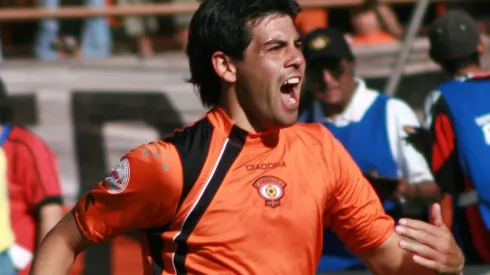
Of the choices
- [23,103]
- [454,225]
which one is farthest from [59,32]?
[454,225]

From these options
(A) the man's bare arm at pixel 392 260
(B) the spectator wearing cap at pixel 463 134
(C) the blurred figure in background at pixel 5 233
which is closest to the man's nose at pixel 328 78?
(B) the spectator wearing cap at pixel 463 134

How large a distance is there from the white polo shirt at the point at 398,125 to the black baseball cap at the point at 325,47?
18 cm

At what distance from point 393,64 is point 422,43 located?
28 centimetres

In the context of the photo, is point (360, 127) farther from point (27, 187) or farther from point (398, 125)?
point (27, 187)

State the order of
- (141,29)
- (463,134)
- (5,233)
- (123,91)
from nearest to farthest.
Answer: (463,134) < (5,233) < (123,91) < (141,29)

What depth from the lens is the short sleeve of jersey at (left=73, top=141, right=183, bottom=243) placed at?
3.99 meters

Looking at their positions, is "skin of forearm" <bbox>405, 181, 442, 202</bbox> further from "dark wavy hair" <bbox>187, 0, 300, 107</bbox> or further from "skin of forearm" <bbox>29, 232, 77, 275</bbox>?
"skin of forearm" <bbox>29, 232, 77, 275</bbox>

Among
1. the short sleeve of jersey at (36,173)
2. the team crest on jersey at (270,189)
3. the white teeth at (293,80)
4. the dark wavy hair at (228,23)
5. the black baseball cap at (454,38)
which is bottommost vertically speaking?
the short sleeve of jersey at (36,173)

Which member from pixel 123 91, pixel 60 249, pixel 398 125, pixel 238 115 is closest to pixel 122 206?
pixel 60 249

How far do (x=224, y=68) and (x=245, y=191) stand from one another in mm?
459

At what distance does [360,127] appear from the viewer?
6.06m

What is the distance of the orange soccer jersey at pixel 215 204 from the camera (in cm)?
402

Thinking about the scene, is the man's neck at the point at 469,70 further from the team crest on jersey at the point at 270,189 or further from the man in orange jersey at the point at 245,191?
the team crest on jersey at the point at 270,189

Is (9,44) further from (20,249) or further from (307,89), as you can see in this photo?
(307,89)
